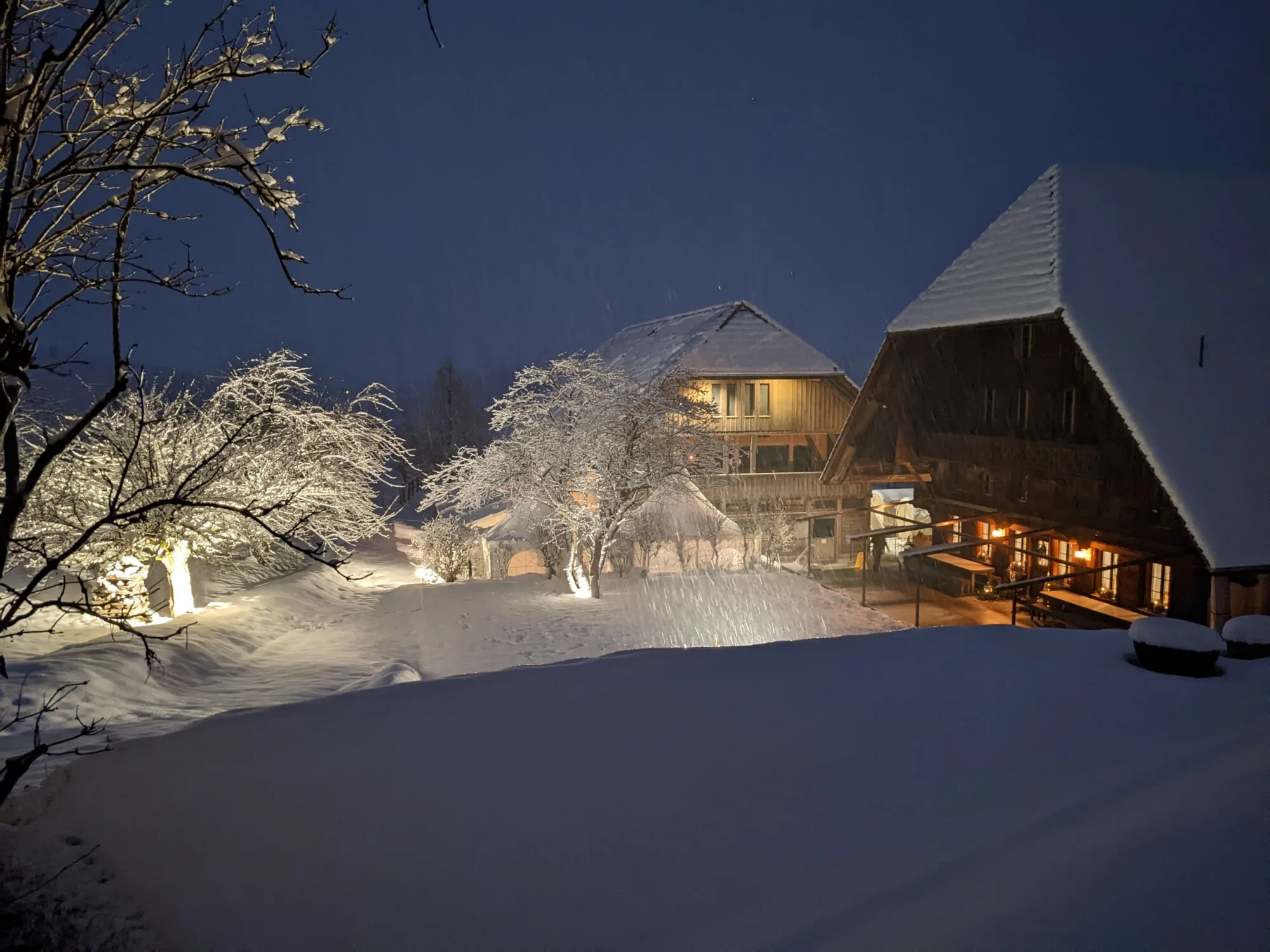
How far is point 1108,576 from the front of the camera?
15.2 metres

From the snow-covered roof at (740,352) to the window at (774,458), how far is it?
3.30m

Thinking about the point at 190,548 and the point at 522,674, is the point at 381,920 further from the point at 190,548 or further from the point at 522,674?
the point at 190,548

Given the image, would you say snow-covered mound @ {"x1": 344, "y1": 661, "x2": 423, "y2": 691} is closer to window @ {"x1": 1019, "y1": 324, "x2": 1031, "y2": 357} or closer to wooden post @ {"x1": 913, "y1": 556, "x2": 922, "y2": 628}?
wooden post @ {"x1": 913, "y1": 556, "x2": 922, "y2": 628}

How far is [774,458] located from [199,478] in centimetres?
2074

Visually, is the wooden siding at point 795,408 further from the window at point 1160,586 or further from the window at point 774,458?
the window at point 1160,586

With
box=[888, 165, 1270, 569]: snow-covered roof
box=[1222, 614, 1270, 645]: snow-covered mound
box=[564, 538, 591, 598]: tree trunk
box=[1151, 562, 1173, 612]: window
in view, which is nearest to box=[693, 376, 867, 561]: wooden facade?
box=[564, 538, 591, 598]: tree trunk

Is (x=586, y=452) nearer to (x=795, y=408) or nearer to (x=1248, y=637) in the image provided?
(x=795, y=408)

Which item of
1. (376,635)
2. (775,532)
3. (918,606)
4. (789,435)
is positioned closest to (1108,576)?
(918,606)

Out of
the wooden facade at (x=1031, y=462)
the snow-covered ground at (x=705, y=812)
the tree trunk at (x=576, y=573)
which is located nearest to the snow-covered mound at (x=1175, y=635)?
the snow-covered ground at (x=705, y=812)

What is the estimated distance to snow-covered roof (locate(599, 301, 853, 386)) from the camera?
2711 centimetres

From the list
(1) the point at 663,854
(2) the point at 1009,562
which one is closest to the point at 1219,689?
(1) the point at 663,854

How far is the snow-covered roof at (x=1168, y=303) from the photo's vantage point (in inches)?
471

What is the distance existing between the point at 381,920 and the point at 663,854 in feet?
4.47

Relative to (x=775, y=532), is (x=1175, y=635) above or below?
above
